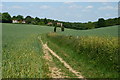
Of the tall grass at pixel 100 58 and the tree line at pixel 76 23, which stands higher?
the tree line at pixel 76 23

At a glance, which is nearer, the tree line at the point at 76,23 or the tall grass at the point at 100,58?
the tall grass at the point at 100,58

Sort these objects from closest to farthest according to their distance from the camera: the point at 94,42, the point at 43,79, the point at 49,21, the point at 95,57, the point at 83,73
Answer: the point at 43,79, the point at 83,73, the point at 95,57, the point at 94,42, the point at 49,21

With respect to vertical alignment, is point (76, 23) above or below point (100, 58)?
above

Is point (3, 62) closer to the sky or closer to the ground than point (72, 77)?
closer to the sky

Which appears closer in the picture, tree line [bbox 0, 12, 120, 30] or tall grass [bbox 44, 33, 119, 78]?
tall grass [bbox 44, 33, 119, 78]

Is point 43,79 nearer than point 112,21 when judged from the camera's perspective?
Yes

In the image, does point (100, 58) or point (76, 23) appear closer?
point (100, 58)

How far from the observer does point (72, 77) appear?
10.1m

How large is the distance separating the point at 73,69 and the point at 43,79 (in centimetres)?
367

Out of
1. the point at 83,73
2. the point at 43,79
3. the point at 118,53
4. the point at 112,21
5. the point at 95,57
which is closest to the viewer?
the point at 43,79

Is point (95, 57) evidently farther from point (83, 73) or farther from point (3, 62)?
point (3, 62)

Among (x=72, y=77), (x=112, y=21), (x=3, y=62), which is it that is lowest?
(x=72, y=77)

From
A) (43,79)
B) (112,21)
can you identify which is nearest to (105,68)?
(43,79)

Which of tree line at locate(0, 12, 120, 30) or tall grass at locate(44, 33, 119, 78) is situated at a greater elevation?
tree line at locate(0, 12, 120, 30)
